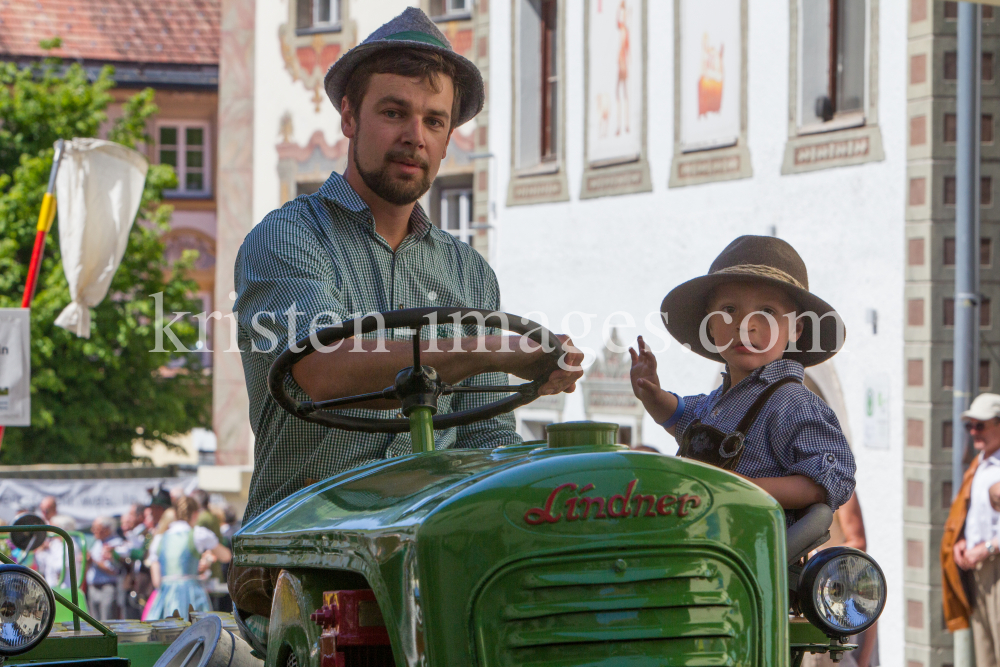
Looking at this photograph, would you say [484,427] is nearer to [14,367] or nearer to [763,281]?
[763,281]

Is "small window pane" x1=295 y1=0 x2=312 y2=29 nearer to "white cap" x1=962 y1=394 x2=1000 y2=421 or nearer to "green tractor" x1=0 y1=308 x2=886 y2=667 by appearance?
"white cap" x1=962 y1=394 x2=1000 y2=421

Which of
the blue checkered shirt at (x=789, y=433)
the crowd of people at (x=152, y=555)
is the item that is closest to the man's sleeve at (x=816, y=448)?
the blue checkered shirt at (x=789, y=433)

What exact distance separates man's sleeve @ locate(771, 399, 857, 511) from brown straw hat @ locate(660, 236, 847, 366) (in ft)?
1.43

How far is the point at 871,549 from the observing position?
1197 cm

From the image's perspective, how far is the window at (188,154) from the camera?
3241 cm

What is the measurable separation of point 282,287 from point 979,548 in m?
6.18

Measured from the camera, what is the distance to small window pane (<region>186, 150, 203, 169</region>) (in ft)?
107

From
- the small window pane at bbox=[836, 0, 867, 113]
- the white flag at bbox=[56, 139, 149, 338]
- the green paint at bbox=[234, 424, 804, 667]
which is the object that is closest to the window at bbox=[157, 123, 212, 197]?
the white flag at bbox=[56, 139, 149, 338]

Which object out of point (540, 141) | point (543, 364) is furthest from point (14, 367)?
point (540, 141)

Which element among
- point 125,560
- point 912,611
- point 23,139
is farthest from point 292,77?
point 912,611

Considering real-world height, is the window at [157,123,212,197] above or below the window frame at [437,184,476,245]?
above

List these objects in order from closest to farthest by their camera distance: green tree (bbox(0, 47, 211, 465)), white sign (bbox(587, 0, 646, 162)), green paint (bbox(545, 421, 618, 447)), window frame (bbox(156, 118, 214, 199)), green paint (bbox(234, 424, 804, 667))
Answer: green paint (bbox(234, 424, 804, 667))
green paint (bbox(545, 421, 618, 447))
white sign (bbox(587, 0, 646, 162))
green tree (bbox(0, 47, 211, 465))
window frame (bbox(156, 118, 214, 199))

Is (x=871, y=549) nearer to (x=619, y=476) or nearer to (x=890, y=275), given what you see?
(x=890, y=275)

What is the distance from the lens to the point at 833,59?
41.9ft
